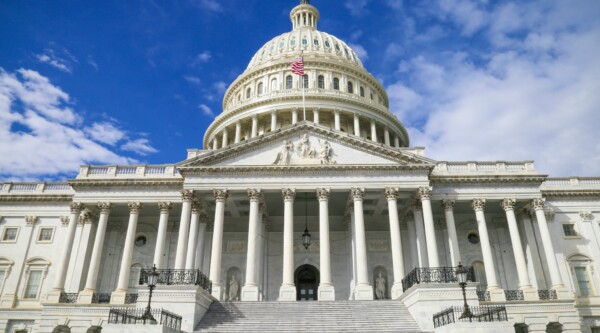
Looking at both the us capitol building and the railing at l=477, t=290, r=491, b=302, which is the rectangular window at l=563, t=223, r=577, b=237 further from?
the railing at l=477, t=290, r=491, b=302

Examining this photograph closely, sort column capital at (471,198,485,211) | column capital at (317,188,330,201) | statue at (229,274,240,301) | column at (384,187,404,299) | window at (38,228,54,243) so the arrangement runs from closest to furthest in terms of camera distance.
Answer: column at (384,187,404,299), column capital at (317,188,330,201), column capital at (471,198,485,211), statue at (229,274,240,301), window at (38,228,54,243)

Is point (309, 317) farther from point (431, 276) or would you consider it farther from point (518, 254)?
point (518, 254)

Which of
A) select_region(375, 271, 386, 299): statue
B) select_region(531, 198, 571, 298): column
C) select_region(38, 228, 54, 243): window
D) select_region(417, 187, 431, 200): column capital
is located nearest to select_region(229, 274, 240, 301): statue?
select_region(375, 271, 386, 299): statue

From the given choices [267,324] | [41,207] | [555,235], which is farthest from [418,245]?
[41,207]

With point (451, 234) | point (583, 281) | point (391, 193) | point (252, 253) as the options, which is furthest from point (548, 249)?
point (252, 253)

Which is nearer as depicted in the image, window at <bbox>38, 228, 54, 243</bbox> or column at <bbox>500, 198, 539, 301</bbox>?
column at <bbox>500, 198, 539, 301</bbox>

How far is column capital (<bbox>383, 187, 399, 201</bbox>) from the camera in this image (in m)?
34.0

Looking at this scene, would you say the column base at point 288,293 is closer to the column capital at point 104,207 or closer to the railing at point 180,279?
the railing at point 180,279

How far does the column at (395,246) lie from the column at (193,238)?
47.4 ft

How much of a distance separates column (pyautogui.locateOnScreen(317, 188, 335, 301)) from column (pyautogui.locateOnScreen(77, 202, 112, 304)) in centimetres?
1719

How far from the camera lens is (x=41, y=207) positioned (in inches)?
1598

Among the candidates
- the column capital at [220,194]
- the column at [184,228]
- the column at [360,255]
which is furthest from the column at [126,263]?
the column at [360,255]

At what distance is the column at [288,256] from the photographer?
30.5 meters

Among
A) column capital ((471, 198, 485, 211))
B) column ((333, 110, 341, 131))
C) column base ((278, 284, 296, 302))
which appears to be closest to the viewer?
column base ((278, 284, 296, 302))
